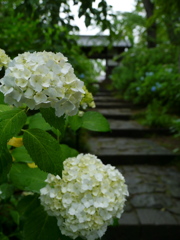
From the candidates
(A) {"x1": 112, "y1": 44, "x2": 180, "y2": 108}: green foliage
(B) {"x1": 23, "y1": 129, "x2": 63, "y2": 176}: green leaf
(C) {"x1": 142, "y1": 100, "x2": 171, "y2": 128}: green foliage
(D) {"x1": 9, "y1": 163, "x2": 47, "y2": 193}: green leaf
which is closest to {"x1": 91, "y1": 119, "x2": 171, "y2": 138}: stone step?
(C) {"x1": 142, "y1": 100, "x2": 171, "y2": 128}: green foliage

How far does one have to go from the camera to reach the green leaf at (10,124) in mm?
679

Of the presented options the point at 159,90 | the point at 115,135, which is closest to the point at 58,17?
the point at 115,135

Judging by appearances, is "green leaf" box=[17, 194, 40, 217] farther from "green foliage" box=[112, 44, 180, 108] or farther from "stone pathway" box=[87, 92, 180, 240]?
"green foliage" box=[112, 44, 180, 108]

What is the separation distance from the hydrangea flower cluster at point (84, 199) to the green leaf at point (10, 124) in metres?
0.34

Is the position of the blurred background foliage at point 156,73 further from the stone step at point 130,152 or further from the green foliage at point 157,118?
the stone step at point 130,152

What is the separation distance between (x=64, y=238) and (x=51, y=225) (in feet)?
0.23

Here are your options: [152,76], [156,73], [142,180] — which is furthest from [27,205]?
[156,73]

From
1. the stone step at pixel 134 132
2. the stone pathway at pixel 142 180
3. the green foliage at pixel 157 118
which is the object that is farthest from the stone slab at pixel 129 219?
the green foliage at pixel 157 118

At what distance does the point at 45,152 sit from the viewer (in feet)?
2.46

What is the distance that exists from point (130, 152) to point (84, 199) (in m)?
2.92

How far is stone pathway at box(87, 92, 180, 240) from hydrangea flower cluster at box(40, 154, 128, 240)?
22.4 inches

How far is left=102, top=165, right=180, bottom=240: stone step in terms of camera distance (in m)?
2.22

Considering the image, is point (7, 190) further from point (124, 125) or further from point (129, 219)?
point (124, 125)

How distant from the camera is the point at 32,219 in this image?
101 centimetres
